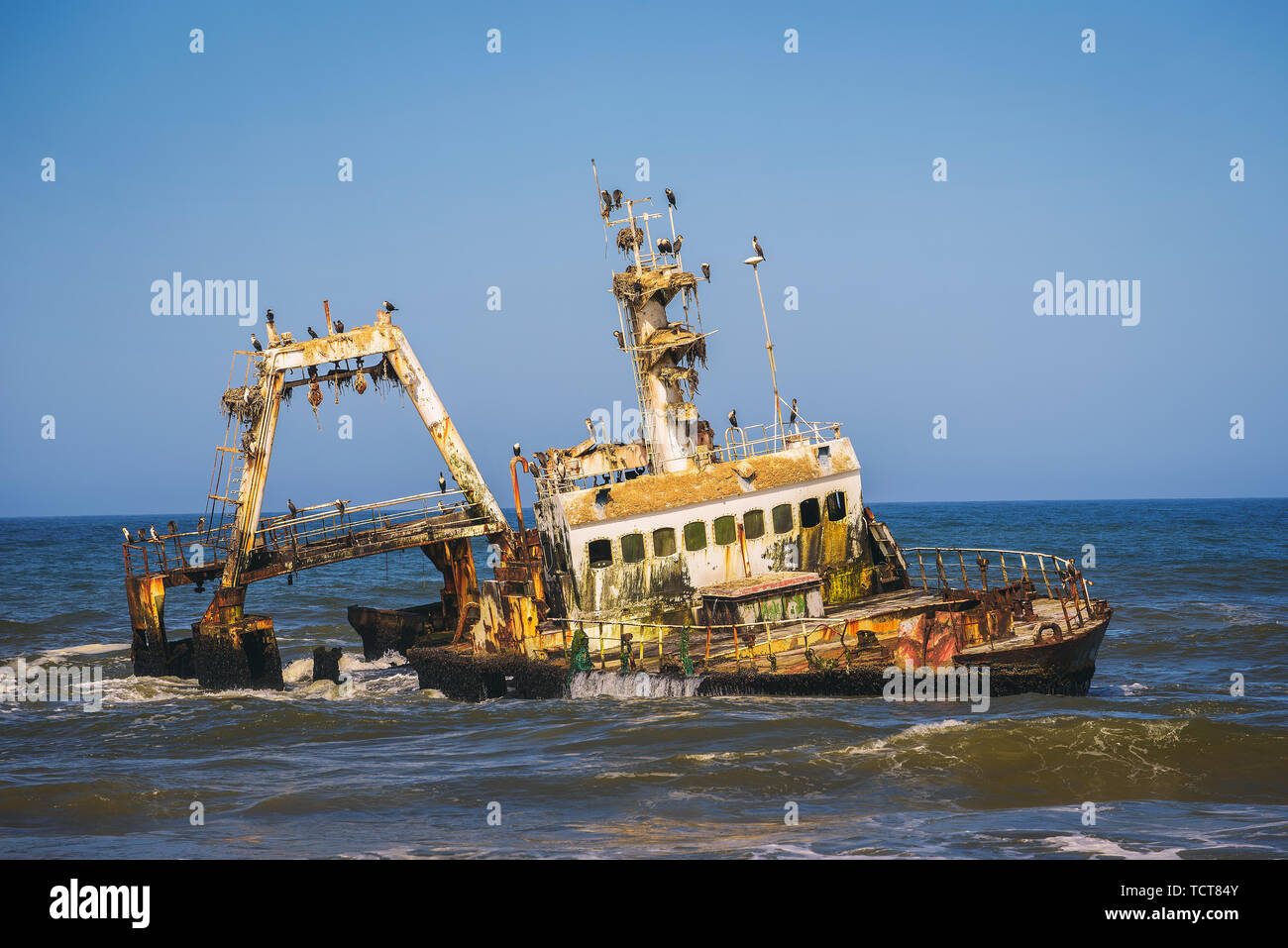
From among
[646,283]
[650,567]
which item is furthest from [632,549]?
[646,283]

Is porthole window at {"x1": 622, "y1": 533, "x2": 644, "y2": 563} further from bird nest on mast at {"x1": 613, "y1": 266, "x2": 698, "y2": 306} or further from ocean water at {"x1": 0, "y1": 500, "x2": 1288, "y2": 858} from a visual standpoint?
bird nest on mast at {"x1": 613, "y1": 266, "x2": 698, "y2": 306}

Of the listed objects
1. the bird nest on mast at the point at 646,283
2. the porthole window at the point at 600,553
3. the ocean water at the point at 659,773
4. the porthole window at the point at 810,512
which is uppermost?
the bird nest on mast at the point at 646,283

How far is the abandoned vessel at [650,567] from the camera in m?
21.5

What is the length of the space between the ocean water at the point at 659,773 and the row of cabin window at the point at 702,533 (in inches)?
116

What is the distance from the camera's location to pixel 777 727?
1950 centimetres

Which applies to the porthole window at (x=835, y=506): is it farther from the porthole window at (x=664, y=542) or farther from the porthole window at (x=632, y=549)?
the porthole window at (x=632, y=549)

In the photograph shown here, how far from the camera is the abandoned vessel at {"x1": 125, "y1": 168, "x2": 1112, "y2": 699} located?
70.5 feet

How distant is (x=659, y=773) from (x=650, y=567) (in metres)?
7.41

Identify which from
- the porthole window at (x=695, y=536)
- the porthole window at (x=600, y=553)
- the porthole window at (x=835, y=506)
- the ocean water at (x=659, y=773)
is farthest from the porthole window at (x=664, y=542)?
the porthole window at (x=835, y=506)

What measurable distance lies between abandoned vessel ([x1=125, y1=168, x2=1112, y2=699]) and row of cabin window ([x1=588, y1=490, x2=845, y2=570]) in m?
0.04

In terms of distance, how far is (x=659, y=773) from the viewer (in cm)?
1717

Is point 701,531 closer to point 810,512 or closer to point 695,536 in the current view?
point 695,536
